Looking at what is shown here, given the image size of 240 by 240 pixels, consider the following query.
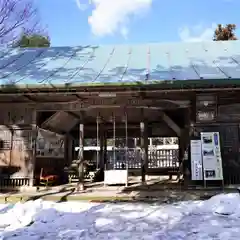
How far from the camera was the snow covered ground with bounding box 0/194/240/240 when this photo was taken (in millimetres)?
4996

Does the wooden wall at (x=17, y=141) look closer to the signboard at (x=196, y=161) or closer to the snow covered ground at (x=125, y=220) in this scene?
the snow covered ground at (x=125, y=220)

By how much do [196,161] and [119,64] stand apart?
328cm

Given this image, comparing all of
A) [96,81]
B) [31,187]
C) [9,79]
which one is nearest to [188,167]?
[96,81]

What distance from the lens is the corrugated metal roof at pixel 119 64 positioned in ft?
26.5

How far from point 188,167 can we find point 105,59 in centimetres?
382

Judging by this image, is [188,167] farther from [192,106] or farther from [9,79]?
[9,79]

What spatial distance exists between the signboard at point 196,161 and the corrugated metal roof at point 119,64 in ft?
6.00

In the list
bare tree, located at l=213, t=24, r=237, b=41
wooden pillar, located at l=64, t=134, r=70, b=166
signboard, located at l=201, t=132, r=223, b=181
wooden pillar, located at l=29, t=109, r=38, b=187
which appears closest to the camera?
signboard, located at l=201, t=132, r=223, b=181

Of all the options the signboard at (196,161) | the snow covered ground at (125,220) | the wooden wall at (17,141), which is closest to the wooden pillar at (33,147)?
the wooden wall at (17,141)

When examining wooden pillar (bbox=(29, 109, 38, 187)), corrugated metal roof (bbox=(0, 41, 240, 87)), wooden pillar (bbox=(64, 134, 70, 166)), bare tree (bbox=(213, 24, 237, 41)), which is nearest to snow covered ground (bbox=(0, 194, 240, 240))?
wooden pillar (bbox=(29, 109, 38, 187))

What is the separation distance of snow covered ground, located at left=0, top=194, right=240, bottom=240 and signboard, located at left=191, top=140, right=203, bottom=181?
128 centimetres

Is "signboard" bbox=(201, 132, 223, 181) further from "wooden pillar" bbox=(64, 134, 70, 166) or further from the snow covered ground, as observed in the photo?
"wooden pillar" bbox=(64, 134, 70, 166)

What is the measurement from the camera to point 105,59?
9914 millimetres

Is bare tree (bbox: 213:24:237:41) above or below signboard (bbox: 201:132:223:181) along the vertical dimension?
above
